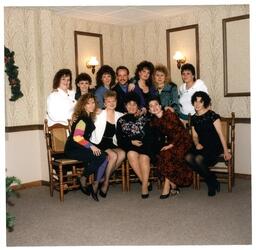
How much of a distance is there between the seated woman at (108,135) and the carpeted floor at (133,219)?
38 centimetres

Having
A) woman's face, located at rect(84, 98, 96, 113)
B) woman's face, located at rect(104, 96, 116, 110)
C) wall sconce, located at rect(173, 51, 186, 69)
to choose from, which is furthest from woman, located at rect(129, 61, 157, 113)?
wall sconce, located at rect(173, 51, 186, 69)

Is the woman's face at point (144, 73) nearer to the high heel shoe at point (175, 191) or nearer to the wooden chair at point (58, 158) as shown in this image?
the wooden chair at point (58, 158)

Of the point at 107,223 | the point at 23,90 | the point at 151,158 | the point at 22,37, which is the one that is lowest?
the point at 107,223

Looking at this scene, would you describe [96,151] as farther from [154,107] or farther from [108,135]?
[154,107]

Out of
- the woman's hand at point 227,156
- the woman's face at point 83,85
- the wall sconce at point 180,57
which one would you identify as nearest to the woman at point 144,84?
the woman's face at point 83,85

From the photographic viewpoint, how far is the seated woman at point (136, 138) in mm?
4785

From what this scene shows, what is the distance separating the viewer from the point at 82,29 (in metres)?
6.78

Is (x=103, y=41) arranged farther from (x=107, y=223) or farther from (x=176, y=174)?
(x=107, y=223)

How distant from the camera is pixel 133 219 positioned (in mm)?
3836

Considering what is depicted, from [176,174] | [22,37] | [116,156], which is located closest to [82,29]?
[22,37]

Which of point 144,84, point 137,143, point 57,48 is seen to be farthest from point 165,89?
point 57,48

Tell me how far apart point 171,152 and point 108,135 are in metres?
0.86
